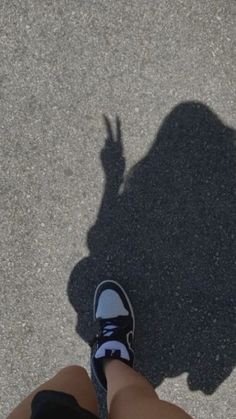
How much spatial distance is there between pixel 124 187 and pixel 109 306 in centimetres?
57

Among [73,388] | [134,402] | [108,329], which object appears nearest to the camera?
[134,402]

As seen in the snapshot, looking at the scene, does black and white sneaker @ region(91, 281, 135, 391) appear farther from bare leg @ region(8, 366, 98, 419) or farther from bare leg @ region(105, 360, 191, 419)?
bare leg @ region(8, 366, 98, 419)

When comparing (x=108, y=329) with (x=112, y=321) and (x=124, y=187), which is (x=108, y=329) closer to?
(x=112, y=321)

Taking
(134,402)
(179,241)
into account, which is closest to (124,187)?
(179,241)

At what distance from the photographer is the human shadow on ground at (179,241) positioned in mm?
2531

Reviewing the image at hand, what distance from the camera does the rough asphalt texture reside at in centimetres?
254

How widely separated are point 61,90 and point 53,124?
17 centimetres

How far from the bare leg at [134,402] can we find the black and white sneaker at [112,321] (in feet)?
0.96

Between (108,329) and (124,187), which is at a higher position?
(124,187)

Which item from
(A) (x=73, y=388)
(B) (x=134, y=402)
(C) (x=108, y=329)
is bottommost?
(C) (x=108, y=329)

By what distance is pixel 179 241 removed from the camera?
2.54m

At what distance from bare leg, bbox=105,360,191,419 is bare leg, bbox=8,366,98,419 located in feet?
0.25

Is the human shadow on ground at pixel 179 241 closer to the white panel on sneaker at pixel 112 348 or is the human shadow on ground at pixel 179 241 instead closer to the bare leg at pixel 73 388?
the white panel on sneaker at pixel 112 348

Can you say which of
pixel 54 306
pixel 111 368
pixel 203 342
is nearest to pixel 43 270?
pixel 54 306
